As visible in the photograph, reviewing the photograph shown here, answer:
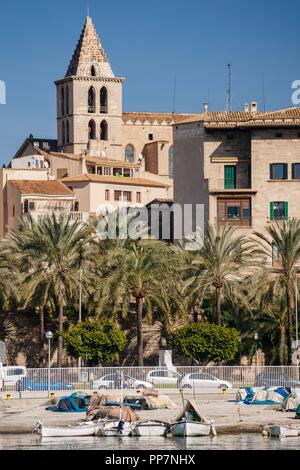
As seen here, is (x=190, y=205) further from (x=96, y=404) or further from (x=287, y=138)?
(x=96, y=404)

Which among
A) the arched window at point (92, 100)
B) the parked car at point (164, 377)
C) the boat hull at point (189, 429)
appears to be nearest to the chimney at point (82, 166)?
the arched window at point (92, 100)

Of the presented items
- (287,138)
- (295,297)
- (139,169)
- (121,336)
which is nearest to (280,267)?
(295,297)

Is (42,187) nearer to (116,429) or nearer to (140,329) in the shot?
(140,329)

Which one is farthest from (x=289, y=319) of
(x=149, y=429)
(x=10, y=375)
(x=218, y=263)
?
(x=149, y=429)

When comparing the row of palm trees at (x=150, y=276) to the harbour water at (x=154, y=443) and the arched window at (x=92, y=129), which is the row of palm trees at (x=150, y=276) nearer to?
the harbour water at (x=154, y=443)

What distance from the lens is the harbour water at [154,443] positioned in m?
65.6

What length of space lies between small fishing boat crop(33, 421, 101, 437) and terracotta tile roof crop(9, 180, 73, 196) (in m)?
52.1

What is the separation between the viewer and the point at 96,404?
7269 cm

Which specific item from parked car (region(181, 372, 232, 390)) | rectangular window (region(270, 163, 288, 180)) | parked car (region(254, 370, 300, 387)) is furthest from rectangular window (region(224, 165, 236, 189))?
parked car (region(181, 372, 232, 390))

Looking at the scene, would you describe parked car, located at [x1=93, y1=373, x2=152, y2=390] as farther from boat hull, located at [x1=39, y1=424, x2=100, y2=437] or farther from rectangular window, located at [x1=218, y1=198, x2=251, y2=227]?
rectangular window, located at [x1=218, y1=198, x2=251, y2=227]

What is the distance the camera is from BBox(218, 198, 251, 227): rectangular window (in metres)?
105

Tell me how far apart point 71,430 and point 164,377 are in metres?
14.1

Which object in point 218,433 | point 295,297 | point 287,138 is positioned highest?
point 287,138

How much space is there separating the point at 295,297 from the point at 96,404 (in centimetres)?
1976
